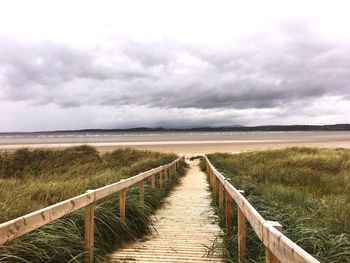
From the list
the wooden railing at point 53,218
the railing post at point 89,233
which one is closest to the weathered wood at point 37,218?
the wooden railing at point 53,218

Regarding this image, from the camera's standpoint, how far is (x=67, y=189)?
9641 millimetres

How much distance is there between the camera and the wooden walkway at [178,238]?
5617 millimetres

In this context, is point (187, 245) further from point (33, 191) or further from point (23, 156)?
point (23, 156)

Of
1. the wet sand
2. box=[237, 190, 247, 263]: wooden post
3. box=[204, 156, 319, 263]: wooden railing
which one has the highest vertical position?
box=[204, 156, 319, 263]: wooden railing


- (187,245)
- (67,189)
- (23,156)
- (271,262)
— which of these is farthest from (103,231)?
(23,156)

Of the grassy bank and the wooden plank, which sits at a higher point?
the wooden plank

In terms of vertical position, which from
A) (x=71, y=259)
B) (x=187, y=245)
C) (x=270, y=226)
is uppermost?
(x=270, y=226)

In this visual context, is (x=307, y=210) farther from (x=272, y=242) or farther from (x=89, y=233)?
(x=272, y=242)

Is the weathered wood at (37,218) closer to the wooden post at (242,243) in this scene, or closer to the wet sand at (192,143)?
the wooden post at (242,243)

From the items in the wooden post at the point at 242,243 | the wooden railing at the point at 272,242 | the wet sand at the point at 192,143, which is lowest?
the wet sand at the point at 192,143

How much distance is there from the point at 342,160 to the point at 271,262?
18508mm

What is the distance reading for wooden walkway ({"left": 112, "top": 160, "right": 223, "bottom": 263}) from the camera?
18.4 ft

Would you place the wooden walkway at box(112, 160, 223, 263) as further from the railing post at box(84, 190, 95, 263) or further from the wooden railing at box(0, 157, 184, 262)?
the wooden railing at box(0, 157, 184, 262)

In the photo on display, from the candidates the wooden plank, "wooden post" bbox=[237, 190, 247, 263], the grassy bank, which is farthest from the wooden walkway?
the wooden plank
